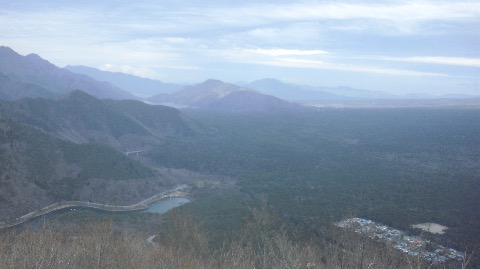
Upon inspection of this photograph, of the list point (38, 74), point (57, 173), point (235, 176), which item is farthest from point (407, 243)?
point (38, 74)

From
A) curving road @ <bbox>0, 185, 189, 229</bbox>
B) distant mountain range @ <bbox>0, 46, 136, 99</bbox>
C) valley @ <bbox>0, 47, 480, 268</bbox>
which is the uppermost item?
distant mountain range @ <bbox>0, 46, 136, 99</bbox>

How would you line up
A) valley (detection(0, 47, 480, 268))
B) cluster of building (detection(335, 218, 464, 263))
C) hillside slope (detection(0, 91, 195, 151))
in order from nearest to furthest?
cluster of building (detection(335, 218, 464, 263))
valley (detection(0, 47, 480, 268))
hillside slope (detection(0, 91, 195, 151))

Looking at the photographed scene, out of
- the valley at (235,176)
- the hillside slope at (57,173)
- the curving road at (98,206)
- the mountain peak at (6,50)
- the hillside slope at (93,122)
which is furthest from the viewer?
the mountain peak at (6,50)

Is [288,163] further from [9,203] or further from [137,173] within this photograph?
[9,203]

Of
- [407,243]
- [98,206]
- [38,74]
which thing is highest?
[38,74]

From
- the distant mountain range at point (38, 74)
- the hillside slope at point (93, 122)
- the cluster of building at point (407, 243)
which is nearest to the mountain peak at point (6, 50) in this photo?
the distant mountain range at point (38, 74)

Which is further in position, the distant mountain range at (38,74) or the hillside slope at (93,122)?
the distant mountain range at (38,74)

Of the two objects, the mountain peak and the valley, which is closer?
the valley

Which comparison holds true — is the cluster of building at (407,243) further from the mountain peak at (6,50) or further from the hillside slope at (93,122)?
the mountain peak at (6,50)

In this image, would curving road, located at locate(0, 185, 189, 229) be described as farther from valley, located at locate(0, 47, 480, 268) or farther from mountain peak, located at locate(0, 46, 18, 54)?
mountain peak, located at locate(0, 46, 18, 54)

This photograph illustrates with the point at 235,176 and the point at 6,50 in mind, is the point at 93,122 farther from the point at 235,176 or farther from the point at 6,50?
the point at 6,50

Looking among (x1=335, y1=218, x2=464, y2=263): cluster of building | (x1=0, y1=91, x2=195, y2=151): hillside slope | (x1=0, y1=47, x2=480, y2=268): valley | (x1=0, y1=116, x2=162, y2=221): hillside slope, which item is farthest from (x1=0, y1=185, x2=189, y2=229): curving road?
(x1=335, y1=218, x2=464, y2=263): cluster of building

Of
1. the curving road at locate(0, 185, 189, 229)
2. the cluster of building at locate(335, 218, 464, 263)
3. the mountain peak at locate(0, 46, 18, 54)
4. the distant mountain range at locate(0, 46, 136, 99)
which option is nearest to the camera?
the cluster of building at locate(335, 218, 464, 263)
